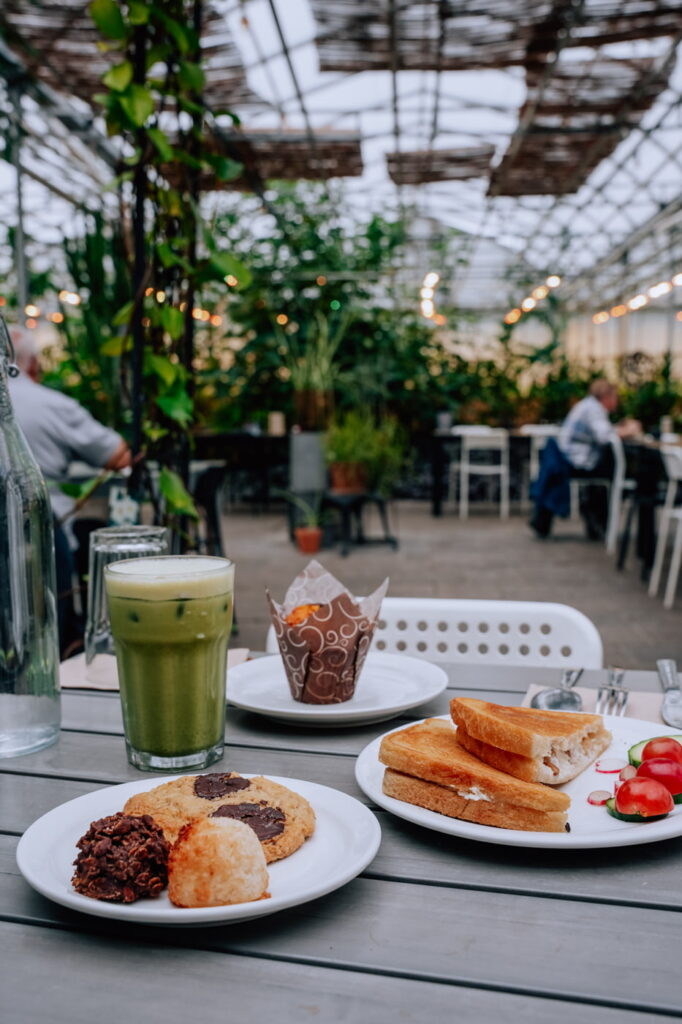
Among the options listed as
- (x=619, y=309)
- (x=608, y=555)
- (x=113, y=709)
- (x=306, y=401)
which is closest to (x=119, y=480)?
(x=113, y=709)

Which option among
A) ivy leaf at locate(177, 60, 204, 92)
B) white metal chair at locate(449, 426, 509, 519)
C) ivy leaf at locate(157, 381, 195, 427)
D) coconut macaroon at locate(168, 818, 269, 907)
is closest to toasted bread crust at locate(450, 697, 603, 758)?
coconut macaroon at locate(168, 818, 269, 907)

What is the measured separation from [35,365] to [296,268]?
6491 mm

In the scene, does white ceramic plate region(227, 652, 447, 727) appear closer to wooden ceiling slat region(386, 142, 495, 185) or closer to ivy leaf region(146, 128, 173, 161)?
ivy leaf region(146, 128, 173, 161)

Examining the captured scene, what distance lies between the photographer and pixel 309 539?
681 centimetres

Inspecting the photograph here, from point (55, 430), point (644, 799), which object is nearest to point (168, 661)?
point (644, 799)

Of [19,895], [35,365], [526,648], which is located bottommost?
[526,648]

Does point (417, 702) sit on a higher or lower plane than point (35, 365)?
lower

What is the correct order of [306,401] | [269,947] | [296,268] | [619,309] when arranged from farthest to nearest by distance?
[619,309] → [296,268] → [306,401] → [269,947]

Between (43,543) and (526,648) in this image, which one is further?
(526,648)

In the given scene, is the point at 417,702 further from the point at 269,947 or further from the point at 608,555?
the point at 608,555

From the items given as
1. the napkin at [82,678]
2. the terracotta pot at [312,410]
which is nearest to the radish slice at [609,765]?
the napkin at [82,678]

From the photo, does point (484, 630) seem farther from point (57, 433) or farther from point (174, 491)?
point (57, 433)

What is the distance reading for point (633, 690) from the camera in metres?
1.10

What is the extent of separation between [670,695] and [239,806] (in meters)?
0.55
